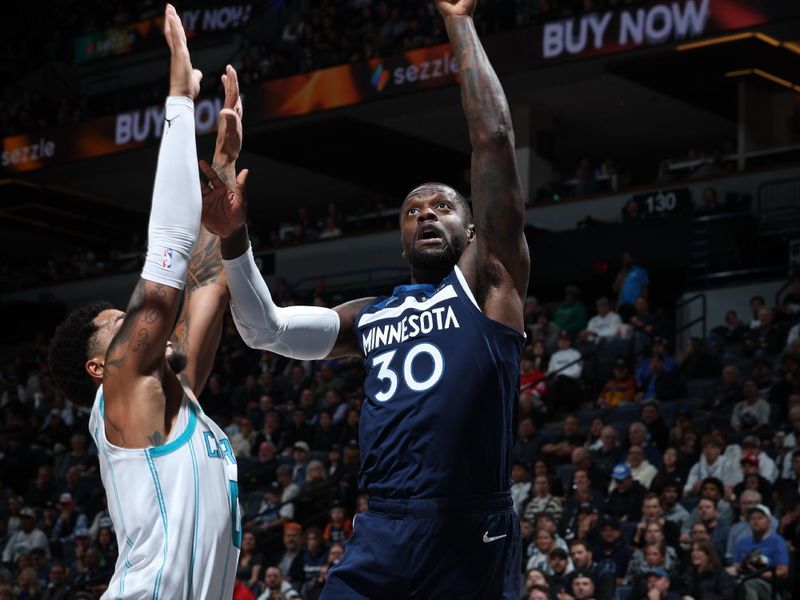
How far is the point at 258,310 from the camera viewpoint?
4570 mm

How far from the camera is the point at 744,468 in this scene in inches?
464

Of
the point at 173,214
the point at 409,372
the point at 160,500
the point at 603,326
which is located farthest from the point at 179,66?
the point at 603,326

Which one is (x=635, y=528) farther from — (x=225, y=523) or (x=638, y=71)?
(x=638, y=71)

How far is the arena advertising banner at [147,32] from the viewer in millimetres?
28641

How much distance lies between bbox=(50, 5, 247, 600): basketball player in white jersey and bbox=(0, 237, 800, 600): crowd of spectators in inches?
274

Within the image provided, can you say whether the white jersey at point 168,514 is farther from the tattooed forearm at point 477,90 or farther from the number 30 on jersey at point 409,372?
the tattooed forearm at point 477,90

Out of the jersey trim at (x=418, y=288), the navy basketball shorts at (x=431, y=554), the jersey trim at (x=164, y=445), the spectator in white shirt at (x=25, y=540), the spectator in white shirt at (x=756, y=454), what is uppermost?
the jersey trim at (x=418, y=288)

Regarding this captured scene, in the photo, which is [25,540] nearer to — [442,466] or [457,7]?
[442,466]

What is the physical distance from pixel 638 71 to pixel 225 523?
60.1 ft

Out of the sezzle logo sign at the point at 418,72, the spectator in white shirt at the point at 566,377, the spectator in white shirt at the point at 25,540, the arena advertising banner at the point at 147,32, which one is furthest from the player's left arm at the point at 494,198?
the arena advertising banner at the point at 147,32

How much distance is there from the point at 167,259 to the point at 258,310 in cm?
82

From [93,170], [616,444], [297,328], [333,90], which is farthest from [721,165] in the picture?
[297,328]

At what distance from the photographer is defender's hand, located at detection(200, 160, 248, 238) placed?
173 inches

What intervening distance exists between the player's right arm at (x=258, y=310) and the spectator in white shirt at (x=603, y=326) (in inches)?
474
